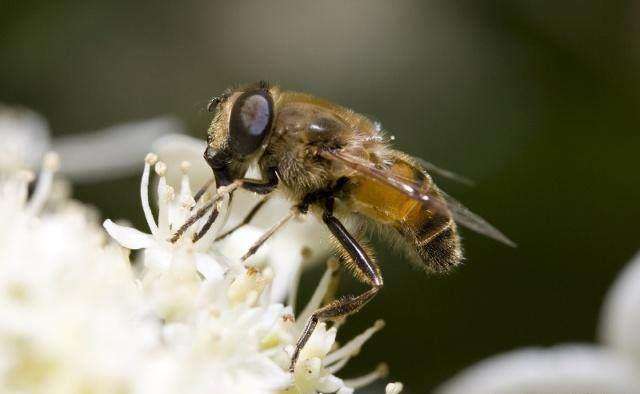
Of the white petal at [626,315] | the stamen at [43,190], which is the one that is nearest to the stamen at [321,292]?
the stamen at [43,190]

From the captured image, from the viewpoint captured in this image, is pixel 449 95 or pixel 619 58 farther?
pixel 449 95

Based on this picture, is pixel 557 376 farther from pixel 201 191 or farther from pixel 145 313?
pixel 145 313

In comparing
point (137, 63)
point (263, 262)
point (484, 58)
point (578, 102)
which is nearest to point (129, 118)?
point (137, 63)

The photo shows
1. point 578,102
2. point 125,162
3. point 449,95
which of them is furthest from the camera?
point 449,95

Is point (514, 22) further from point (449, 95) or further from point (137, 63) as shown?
point (137, 63)

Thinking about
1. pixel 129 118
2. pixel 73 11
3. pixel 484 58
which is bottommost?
pixel 129 118

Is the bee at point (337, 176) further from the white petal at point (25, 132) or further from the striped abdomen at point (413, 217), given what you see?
the white petal at point (25, 132)
